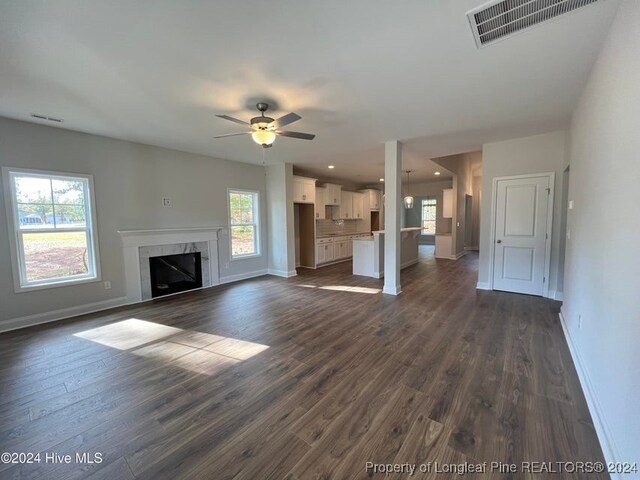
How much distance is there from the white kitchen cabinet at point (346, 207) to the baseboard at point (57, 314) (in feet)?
20.3

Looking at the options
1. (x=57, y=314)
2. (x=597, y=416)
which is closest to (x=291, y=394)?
(x=597, y=416)

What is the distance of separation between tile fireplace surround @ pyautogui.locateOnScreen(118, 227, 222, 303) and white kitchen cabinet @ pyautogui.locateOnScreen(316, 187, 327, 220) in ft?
10.0

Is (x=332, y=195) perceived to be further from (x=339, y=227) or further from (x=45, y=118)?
(x=45, y=118)

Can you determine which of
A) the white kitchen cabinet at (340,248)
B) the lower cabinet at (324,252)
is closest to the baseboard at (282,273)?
the lower cabinet at (324,252)

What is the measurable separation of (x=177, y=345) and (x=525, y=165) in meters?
5.75

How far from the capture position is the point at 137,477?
1414 millimetres

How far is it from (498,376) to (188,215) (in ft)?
17.5

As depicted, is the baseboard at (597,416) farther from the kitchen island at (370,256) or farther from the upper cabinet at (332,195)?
the upper cabinet at (332,195)

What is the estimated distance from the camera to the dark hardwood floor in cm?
152

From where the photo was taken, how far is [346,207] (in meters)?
8.91

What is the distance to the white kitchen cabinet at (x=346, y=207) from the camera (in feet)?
28.6

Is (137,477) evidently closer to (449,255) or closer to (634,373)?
(634,373)

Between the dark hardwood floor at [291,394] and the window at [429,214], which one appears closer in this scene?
the dark hardwood floor at [291,394]

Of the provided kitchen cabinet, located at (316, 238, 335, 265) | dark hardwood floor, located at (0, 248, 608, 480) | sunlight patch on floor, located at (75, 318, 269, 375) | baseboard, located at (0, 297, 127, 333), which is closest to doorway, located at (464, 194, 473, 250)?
kitchen cabinet, located at (316, 238, 335, 265)
